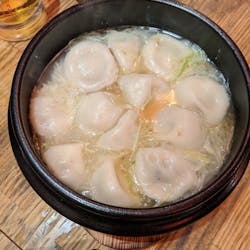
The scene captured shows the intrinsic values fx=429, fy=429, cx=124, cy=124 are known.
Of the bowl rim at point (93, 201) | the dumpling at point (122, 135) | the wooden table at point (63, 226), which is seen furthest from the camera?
the wooden table at point (63, 226)

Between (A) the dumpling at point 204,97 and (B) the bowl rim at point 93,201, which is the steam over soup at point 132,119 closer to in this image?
(A) the dumpling at point 204,97

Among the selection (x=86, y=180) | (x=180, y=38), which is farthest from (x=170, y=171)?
(x=180, y=38)

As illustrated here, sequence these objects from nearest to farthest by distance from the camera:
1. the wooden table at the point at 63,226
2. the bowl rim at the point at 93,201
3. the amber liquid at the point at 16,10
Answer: the bowl rim at the point at 93,201 → the wooden table at the point at 63,226 → the amber liquid at the point at 16,10

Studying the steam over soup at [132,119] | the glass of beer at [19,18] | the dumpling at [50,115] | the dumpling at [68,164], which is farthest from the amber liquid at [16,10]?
the dumpling at [68,164]

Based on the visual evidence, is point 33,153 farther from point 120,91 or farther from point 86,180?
point 120,91

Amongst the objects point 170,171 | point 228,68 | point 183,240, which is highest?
point 228,68

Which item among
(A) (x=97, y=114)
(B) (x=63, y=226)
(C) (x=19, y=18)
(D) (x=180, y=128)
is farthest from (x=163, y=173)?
(C) (x=19, y=18)

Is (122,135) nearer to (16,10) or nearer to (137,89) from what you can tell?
(137,89)
